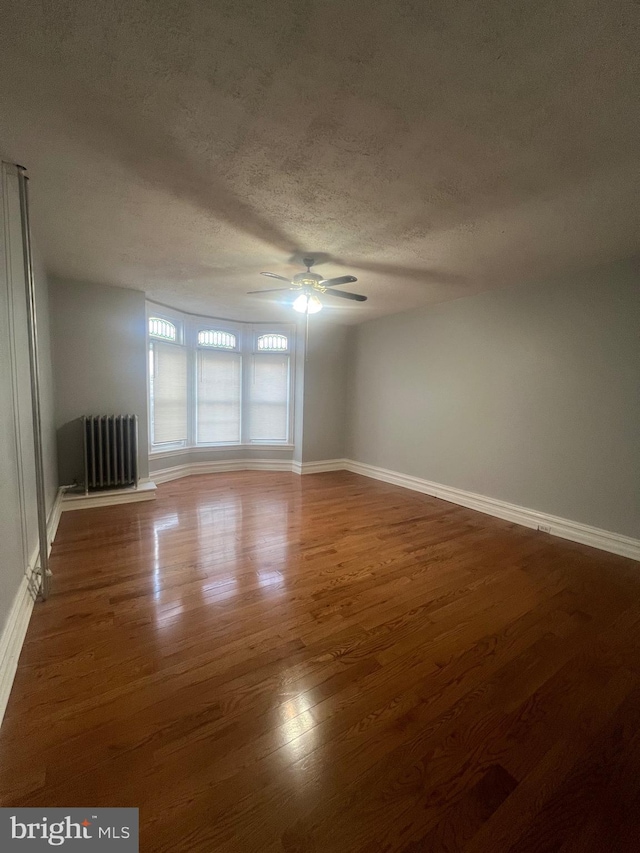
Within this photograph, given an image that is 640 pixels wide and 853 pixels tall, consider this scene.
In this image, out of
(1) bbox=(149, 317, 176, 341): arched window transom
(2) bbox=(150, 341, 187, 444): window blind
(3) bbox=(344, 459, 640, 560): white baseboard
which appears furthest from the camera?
(2) bbox=(150, 341, 187, 444): window blind

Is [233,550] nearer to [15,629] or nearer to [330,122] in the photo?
[15,629]

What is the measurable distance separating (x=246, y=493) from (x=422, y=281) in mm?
3284

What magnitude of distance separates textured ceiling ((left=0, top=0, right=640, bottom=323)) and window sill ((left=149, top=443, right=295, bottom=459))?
9.10ft

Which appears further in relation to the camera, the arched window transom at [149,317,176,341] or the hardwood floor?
the arched window transom at [149,317,176,341]

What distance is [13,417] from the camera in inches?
70.6

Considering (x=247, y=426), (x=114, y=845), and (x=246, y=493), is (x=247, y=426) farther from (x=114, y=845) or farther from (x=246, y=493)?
(x=114, y=845)

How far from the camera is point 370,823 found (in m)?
0.96

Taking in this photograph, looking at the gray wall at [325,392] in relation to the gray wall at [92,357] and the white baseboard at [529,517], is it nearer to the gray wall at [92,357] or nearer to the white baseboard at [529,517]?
the white baseboard at [529,517]

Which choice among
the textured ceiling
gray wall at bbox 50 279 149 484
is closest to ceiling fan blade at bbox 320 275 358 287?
the textured ceiling

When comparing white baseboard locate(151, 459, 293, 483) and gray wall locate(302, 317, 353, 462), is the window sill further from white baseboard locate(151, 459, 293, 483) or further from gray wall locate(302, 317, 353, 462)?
gray wall locate(302, 317, 353, 462)

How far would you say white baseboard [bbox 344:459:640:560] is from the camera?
2762mm

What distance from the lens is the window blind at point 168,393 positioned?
15.0 ft

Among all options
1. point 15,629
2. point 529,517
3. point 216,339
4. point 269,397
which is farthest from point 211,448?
point 529,517

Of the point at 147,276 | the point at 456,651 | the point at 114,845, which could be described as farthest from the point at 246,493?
the point at 114,845
